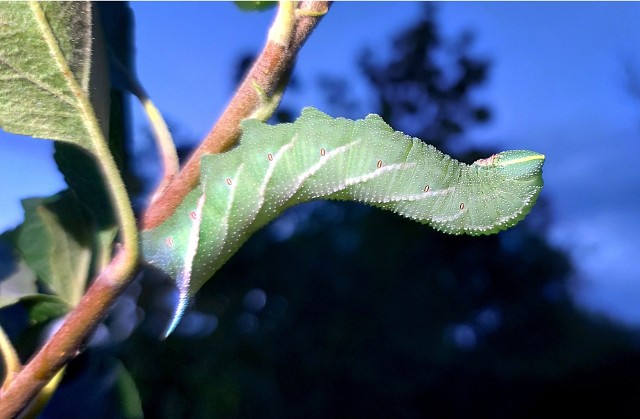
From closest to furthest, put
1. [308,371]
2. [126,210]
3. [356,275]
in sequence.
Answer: [126,210], [308,371], [356,275]

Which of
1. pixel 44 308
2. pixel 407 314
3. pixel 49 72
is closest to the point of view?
pixel 49 72

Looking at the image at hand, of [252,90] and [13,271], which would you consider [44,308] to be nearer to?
[13,271]

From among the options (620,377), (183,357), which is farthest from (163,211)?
(620,377)

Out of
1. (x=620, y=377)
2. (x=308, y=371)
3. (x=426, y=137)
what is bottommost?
(x=308, y=371)

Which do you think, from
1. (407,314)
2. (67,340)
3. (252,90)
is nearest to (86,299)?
(67,340)

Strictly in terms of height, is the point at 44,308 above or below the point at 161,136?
below

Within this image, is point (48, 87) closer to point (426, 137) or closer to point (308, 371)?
point (308, 371)
